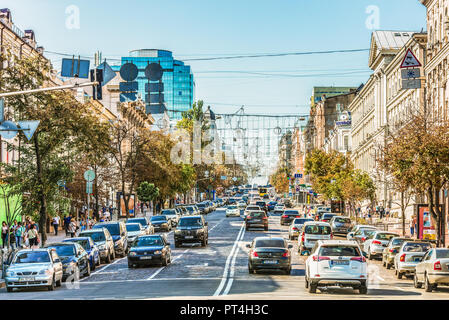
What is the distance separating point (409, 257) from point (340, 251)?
7058mm

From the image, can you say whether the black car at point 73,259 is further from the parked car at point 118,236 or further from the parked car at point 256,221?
the parked car at point 256,221

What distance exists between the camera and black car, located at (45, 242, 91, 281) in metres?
26.8

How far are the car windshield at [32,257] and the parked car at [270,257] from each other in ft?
25.8

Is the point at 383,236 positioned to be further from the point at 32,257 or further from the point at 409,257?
the point at 32,257

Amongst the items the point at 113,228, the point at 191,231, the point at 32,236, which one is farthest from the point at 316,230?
the point at 32,236

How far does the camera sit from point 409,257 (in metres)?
26.6

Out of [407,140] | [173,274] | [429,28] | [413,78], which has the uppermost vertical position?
[429,28]

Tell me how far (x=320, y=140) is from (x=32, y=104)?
108301 millimetres

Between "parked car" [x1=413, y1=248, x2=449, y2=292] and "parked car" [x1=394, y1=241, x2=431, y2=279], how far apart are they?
3654mm

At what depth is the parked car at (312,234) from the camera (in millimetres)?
36031

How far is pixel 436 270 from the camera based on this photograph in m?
21.3

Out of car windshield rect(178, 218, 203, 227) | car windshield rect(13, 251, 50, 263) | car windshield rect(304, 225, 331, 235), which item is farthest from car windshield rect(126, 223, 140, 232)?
car windshield rect(13, 251, 50, 263)

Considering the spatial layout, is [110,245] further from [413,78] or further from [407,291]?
[413,78]
